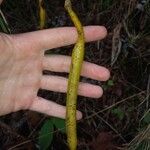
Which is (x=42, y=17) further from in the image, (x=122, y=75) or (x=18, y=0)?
(x=122, y=75)

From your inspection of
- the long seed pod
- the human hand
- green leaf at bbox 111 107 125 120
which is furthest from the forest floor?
the long seed pod

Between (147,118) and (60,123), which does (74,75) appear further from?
(147,118)

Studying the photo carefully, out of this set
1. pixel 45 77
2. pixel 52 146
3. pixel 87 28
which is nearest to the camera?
pixel 87 28

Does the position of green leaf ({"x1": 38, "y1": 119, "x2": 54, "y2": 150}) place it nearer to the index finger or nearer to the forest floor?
the forest floor

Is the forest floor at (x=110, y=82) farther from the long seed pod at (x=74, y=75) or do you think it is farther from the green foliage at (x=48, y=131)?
the long seed pod at (x=74, y=75)

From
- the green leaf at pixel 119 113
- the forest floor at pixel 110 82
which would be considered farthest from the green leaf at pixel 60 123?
the green leaf at pixel 119 113

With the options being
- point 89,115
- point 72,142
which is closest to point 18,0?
point 89,115
